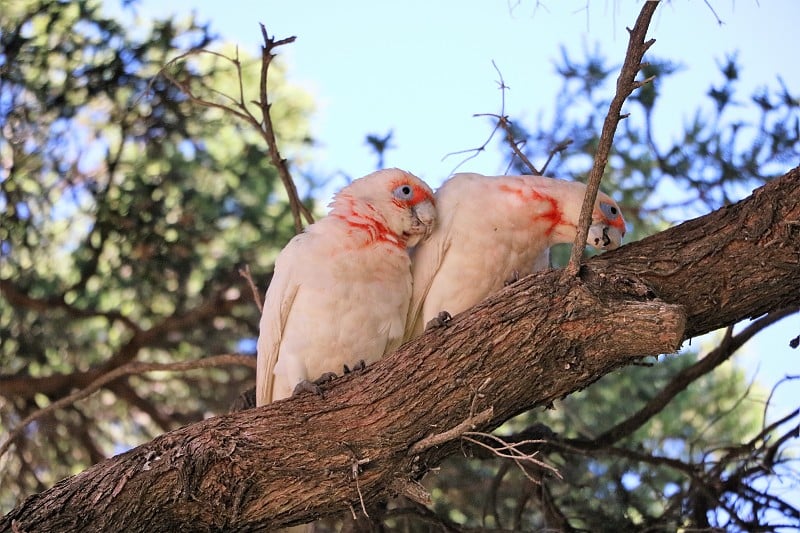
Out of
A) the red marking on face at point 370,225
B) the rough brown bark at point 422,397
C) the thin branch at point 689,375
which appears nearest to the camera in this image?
the rough brown bark at point 422,397

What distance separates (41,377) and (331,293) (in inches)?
96.3

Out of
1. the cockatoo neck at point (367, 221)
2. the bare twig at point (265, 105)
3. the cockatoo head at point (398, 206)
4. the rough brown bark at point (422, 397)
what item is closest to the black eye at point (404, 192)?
the cockatoo head at point (398, 206)

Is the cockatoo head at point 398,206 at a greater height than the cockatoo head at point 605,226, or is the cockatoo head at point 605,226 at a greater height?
the cockatoo head at point 398,206

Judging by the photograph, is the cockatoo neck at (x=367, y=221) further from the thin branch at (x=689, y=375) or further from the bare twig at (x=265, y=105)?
the thin branch at (x=689, y=375)

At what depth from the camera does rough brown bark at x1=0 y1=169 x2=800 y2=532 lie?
11.1ft

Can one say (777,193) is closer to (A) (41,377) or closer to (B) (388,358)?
(B) (388,358)

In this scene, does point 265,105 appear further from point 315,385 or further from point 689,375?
point 689,375

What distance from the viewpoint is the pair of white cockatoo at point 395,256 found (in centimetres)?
414

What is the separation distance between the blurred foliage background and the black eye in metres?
1.18

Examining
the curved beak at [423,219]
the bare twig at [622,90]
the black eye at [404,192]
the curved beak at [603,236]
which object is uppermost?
the black eye at [404,192]

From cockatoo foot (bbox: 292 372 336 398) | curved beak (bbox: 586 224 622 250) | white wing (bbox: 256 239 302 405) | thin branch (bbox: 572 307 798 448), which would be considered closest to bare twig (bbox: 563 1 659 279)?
curved beak (bbox: 586 224 622 250)

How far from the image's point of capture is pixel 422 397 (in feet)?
11.2

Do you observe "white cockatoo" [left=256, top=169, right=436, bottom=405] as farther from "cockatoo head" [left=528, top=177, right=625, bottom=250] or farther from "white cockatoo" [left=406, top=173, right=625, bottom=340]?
"cockatoo head" [left=528, top=177, right=625, bottom=250]

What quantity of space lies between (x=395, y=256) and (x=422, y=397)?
919mm
